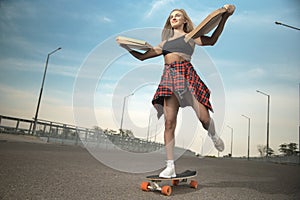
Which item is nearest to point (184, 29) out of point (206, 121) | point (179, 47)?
point (179, 47)

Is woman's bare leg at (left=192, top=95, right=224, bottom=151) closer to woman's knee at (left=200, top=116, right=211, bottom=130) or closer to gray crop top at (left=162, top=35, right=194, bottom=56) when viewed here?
woman's knee at (left=200, top=116, right=211, bottom=130)

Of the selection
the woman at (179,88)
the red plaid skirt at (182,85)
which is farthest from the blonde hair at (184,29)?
the red plaid skirt at (182,85)

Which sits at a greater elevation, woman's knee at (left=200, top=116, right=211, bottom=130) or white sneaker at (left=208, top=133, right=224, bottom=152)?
woman's knee at (left=200, top=116, right=211, bottom=130)

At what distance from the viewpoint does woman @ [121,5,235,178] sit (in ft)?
9.90

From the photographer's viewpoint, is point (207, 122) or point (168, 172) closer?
point (168, 172)

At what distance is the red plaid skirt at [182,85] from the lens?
3014mm

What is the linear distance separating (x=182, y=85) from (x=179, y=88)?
0.05 metres

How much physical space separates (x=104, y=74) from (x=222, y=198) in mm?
1960

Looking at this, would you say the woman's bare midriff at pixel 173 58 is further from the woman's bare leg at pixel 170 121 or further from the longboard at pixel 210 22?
the woman's bare leg at pixel 170 121

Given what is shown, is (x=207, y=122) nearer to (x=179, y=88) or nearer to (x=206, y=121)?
(x=206, y=121)

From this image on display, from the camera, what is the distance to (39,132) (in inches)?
621

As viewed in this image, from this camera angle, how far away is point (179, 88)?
301 centimetres

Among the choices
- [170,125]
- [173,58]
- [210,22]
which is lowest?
[170,125]

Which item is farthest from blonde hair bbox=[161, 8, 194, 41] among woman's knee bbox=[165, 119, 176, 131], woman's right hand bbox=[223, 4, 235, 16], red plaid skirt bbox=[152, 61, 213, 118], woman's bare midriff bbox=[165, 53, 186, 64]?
woman's knee bbox=[165, 119, 176, 131]
